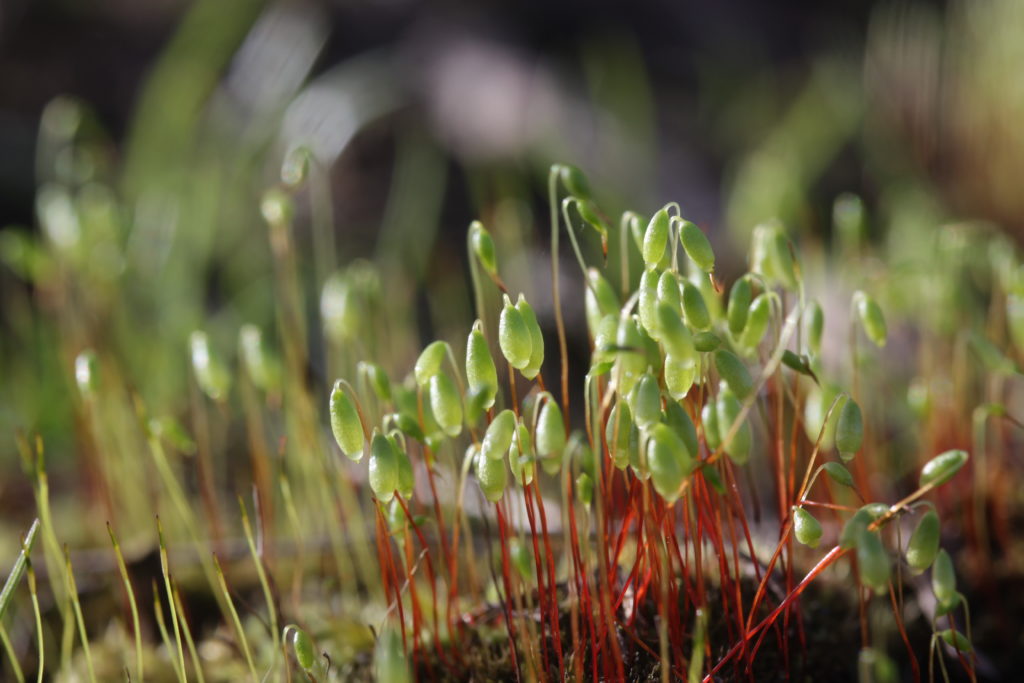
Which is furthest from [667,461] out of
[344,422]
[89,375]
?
[89,375]

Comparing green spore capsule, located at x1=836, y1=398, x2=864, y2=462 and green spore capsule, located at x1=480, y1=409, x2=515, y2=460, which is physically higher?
green spore capsule, located at x1=480, y1=409, x2=515, y2=460

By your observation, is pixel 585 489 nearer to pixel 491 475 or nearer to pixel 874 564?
pixel 491 475

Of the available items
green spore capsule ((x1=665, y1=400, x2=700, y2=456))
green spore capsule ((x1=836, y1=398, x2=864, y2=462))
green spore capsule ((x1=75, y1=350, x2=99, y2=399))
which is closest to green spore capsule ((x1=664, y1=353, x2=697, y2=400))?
green spore capsule ((x1=665, y1=400, x2=700, y2=456))

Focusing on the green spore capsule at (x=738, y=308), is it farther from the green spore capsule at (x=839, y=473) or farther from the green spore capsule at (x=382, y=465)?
the green spore capsule at (x=382, y=465)

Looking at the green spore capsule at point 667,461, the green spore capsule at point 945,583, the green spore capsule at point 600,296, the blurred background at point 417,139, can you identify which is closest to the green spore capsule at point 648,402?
the green spore capsule at point 667,461

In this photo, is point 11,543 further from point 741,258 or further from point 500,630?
point 741,258

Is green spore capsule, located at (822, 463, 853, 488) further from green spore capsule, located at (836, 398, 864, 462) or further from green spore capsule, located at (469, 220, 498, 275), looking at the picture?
green spore capsule, located at (469, 220, 498, 275)
